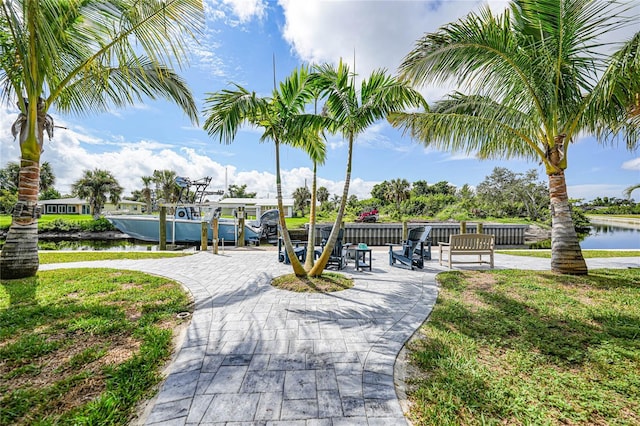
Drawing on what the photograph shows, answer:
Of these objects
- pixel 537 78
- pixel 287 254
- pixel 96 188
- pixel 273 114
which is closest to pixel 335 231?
pixel 287 254

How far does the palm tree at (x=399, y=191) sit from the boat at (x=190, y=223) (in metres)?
23.2

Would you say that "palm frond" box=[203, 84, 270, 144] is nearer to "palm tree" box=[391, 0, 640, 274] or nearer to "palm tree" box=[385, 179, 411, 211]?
"palm tree" box=[391, 0, 640, 274]

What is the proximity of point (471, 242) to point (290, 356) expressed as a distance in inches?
243

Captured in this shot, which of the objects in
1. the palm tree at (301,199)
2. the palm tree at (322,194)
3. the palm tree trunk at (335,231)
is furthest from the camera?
the palm tree at (322,194)

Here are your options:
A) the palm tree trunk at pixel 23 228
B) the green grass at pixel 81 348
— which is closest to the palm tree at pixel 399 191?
the green grass at pixel 81 348

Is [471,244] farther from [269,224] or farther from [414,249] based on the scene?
[269,224]

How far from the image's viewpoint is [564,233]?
5477 millimetres

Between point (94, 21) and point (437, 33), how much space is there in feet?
21.6

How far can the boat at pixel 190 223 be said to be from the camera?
578 inches

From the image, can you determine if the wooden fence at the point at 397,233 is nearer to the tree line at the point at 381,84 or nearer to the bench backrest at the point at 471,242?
the bench backrest at the point at 471,242

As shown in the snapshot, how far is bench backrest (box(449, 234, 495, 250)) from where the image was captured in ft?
22.3

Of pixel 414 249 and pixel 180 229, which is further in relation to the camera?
pixel 180 229

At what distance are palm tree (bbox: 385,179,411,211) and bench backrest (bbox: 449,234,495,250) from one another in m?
Result: 27.8

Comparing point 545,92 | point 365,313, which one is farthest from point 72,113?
point 545,92
